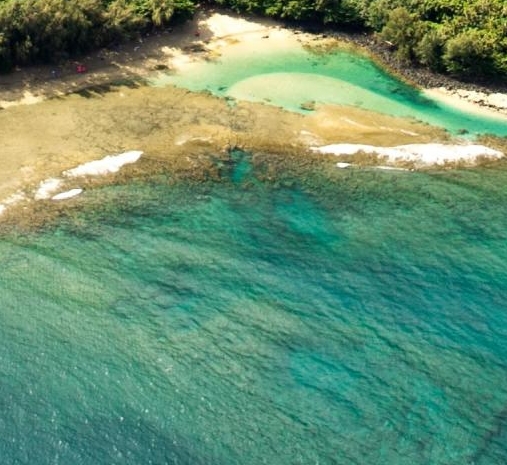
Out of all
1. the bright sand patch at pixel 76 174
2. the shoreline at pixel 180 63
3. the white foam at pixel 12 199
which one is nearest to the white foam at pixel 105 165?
the bright sand patch at pixel 76 174

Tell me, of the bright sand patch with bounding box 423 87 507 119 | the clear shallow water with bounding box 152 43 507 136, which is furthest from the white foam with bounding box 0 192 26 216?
the bright sand patch with bounding box 423 87 507 119

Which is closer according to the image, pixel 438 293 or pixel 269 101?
pixel 438 293

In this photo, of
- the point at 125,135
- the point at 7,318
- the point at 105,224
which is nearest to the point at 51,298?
the point at 7,318

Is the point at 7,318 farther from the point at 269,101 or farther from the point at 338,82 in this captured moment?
the point at 338,82

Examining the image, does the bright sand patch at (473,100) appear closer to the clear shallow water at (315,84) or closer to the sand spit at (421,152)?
the clear shallow water at (315,84)

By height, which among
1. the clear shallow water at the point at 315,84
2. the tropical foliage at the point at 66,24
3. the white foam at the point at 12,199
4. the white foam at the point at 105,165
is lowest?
the white foam at the point at 12,199
